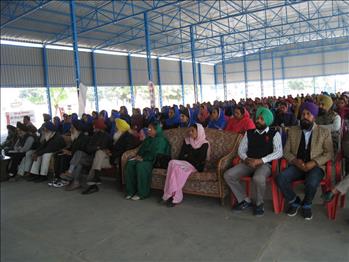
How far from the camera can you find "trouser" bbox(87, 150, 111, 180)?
15.7 feet

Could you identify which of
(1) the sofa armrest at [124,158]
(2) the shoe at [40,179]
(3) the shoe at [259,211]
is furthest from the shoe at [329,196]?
(2) the shoe at [40,179]

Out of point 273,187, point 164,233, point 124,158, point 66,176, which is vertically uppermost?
point 124,158

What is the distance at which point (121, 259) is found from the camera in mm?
2744

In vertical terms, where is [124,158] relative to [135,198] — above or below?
above

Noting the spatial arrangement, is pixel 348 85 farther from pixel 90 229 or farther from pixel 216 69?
pixel 90 229

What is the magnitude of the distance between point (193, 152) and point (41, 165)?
2.96 meters

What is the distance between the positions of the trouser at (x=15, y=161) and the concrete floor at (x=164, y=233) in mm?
2013

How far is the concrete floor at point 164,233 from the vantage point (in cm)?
269

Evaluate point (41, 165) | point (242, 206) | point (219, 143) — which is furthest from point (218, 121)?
point (41, 165)

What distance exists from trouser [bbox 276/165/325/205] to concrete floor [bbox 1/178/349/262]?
0.21m

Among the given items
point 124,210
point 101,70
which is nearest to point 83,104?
point 124,210

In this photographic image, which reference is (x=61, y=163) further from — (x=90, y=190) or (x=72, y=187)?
(x=90, y=190)

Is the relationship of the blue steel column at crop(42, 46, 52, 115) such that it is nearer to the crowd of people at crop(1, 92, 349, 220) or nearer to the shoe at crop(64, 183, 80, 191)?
the crowd of people at crop(1, 92, 349, 220)

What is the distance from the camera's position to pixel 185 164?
396 cm
